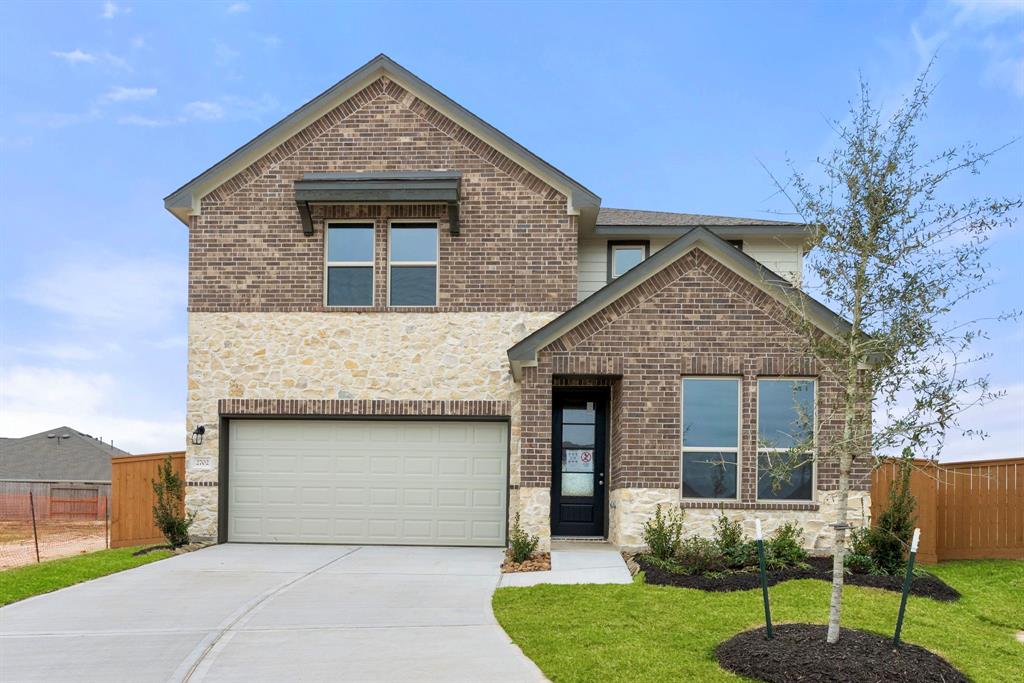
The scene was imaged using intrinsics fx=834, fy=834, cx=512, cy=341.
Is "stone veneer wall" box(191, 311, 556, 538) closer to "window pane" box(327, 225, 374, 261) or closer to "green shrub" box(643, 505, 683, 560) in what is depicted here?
"window pane" box(327, 225, 374, 261)

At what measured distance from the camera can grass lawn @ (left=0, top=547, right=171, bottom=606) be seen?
11461 millimetres

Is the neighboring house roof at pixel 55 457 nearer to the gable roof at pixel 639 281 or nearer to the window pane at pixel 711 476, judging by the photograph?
the gable roof at pixel 639 281

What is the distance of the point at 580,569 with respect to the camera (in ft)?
38.9

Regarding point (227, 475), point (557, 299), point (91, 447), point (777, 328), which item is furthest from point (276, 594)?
point (91, 447)

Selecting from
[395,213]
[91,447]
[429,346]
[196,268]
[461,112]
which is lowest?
[91,447]

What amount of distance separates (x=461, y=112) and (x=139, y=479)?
31.1 ft

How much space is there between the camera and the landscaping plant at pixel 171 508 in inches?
581

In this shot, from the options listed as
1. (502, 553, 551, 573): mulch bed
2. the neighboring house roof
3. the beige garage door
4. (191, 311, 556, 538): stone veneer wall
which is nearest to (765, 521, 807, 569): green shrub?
(502, 553, 551, 573): mulch bed

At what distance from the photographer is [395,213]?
50.6 feet

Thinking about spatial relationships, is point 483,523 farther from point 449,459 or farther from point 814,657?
point 814,657

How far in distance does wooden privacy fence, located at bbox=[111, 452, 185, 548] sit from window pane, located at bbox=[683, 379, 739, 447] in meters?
10.0

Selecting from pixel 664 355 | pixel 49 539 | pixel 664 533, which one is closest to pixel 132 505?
pixel 49 539

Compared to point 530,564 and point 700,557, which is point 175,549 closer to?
point 530,564

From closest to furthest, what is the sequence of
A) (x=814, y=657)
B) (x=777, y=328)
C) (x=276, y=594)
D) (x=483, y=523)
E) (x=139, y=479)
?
(x=814, y=657), (x=276, y=594), (x=777, y=328), (x=483, y=523), (x=139, y=479)
